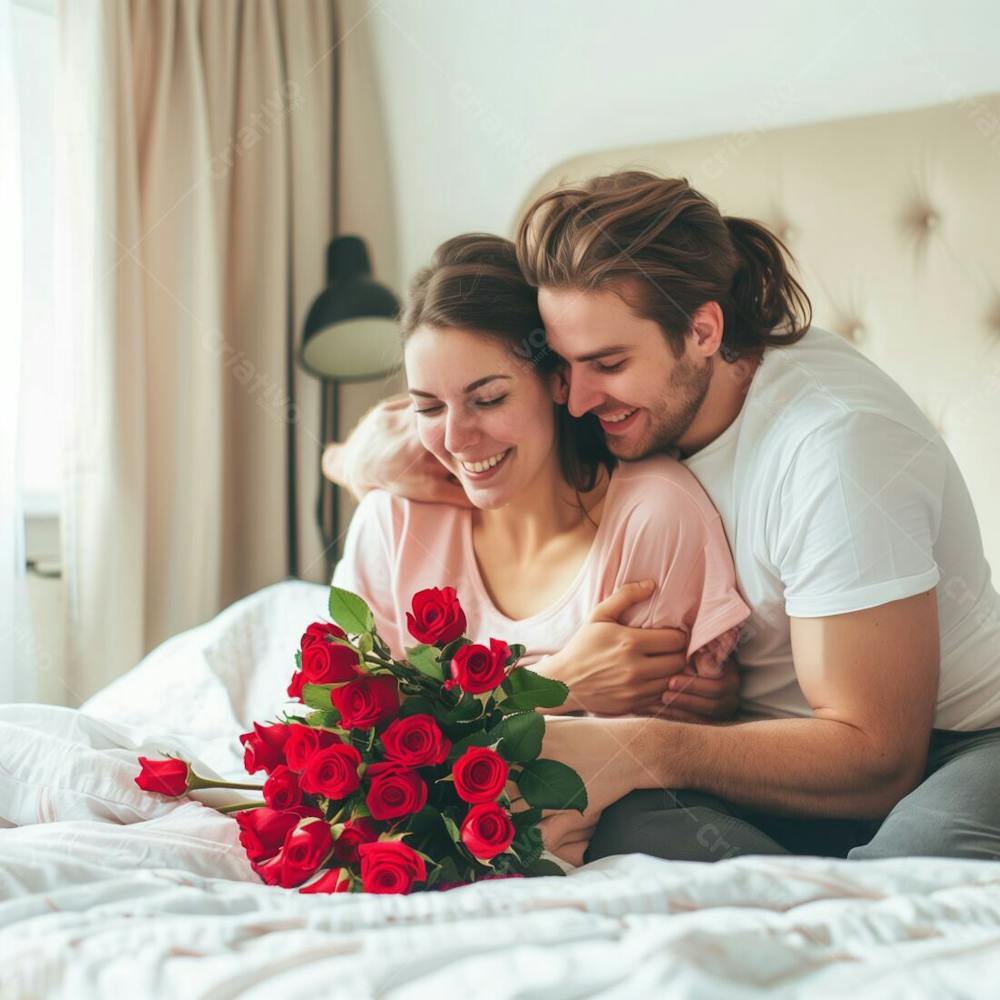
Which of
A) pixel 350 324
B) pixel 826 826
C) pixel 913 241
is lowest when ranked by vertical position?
pixel 826 826

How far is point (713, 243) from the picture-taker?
1.44 m

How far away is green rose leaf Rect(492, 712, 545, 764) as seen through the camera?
1036 mm

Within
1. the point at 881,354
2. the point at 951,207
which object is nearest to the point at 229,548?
the point at 881,354

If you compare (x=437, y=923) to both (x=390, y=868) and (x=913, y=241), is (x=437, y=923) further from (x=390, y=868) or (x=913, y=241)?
(x=913, y=241)

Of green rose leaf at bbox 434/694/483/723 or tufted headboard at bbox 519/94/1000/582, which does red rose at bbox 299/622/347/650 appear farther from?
tufted headboard at bbox 519/94/1000/582

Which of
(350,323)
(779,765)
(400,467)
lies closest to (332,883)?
(779,765)

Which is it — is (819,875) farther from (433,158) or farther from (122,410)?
(433,158)

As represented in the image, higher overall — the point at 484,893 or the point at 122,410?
the point at 122,410

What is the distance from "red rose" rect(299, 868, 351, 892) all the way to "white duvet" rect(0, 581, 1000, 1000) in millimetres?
31

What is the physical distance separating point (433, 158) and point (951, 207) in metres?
1.36

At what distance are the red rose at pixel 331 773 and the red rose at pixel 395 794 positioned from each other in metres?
0.02

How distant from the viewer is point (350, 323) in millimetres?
2527

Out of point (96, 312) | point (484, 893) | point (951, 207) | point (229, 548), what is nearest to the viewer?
point (484, 893)

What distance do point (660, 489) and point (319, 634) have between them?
1.92 feet
